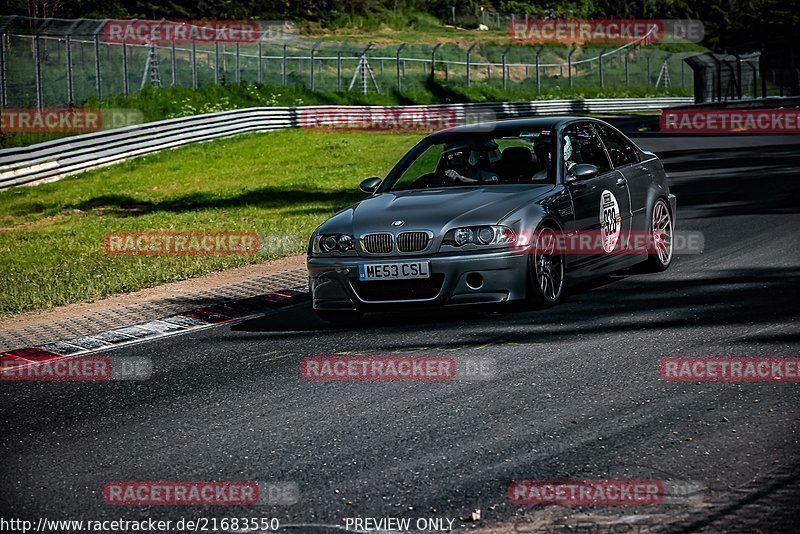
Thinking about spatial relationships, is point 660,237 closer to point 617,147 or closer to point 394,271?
point 617,147

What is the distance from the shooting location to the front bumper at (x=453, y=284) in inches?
324

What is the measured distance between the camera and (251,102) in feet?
138

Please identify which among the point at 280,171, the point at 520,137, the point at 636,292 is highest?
the point at 520,137

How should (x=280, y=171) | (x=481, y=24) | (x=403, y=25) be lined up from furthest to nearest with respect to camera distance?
(x=481, y=24) → (x=403, y=25) → (x=280, y=171)

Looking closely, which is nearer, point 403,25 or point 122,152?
point 122,152

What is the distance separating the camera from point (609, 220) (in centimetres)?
965

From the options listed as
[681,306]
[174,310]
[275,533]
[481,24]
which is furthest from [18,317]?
[481,24]

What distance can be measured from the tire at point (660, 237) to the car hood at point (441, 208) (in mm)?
1785

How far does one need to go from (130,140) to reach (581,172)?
78.0ft

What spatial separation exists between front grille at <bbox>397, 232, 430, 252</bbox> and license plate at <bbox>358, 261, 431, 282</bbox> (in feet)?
0.47

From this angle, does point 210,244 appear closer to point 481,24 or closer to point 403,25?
point 403,25

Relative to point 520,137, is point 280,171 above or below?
below

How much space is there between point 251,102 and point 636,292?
3404 cm

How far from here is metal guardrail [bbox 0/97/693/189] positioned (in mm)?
26156
